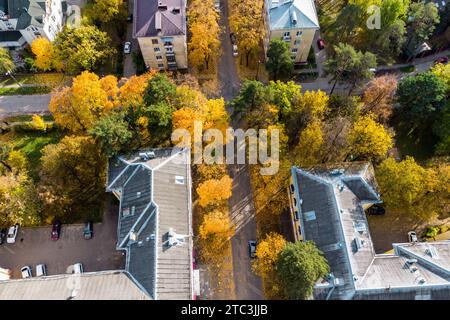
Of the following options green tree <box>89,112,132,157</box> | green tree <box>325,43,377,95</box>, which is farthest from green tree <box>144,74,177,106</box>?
green tree <box>325,43,377,95</box>

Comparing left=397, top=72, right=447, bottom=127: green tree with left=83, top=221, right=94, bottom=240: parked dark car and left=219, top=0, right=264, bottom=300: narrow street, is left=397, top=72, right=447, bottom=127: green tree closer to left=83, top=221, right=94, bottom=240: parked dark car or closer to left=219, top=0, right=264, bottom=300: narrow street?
left=219, top=0, right=264, bottom=300: narrow street

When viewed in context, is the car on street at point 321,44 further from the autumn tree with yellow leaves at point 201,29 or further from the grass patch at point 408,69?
the autumn tree with yellow leaves at point 201,29

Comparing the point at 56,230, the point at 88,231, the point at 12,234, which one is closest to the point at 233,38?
the point at 88,231

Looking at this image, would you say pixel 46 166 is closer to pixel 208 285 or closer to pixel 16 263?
pixel 16 263

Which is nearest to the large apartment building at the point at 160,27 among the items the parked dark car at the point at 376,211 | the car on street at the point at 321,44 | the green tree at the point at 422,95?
the car on street at the point at 321,44

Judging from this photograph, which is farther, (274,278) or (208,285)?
(208,285)
